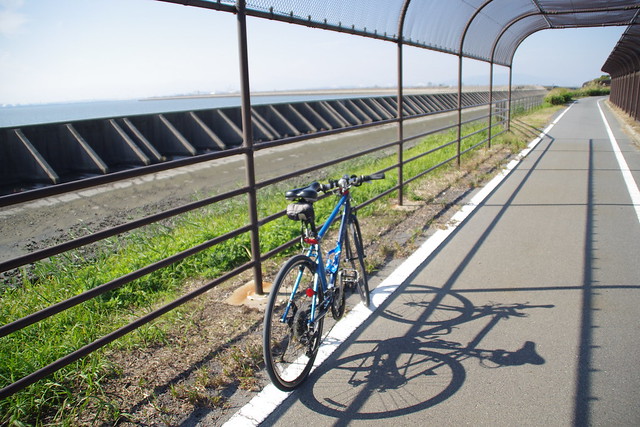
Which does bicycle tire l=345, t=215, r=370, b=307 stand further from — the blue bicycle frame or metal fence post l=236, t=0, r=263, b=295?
metal fence post l=236, t=0, r=263, b=295

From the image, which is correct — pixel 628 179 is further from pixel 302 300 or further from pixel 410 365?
pixel 302 300

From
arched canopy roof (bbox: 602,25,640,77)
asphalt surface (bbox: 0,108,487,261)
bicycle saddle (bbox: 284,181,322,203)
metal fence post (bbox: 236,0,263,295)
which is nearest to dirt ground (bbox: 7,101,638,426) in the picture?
metal fence post (bbox: 236,0,263,295)

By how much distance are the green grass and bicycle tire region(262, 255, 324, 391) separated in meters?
0.91

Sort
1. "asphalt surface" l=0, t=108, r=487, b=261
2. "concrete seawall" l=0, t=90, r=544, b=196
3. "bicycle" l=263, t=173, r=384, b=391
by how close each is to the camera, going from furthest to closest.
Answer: "concrete seawall" l=0, t=90, r=544, b=196 → "asphalt surface" l=0, t=108, r=487, b=261 → "bicycle" l=263, t=173, r=384, b=391

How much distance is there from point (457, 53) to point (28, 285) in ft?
28.1

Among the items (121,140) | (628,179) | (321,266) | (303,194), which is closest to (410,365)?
(321,266)

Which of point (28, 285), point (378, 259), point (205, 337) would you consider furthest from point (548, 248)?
point (28, 285)

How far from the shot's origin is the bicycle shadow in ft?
9.52

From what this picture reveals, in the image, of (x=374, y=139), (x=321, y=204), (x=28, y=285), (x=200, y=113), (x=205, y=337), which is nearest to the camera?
(x=205, y=337)

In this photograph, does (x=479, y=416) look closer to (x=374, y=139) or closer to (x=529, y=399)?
(x=529, y=399)

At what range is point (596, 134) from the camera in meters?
18.9

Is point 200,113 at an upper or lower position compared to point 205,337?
upper

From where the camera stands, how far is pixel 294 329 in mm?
3045

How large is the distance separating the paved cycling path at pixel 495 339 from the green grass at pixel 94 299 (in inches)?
40.7
